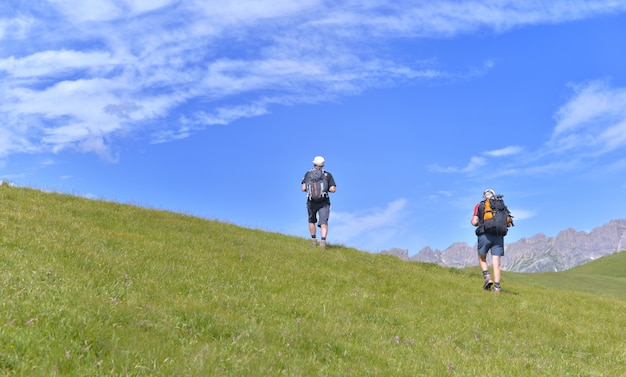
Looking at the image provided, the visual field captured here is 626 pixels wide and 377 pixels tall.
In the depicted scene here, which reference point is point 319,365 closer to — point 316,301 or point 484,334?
point 316,301

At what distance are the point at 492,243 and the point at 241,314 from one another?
11500 millimetres

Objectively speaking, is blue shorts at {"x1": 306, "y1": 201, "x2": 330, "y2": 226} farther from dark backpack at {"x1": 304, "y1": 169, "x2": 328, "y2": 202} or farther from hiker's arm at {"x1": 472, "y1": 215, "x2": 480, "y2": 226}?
hiker's arm at {"x1": 472, "y1": 215, "x2": 480, "y2": 226}

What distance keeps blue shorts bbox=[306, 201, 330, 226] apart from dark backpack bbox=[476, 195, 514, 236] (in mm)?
6194

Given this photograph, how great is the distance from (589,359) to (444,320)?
301 cm

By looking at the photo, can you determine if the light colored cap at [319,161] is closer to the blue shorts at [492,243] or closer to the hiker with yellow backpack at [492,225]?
the hiker with yellow backpack at [492,225]

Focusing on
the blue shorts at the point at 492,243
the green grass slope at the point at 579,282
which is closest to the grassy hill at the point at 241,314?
the blue shorts at the point at 492,243

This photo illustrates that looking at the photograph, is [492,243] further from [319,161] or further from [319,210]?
[319,161]

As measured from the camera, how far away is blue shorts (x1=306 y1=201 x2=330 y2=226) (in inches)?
781

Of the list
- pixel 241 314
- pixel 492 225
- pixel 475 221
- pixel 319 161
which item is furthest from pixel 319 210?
pixel 241 314

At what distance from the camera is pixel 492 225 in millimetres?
16625

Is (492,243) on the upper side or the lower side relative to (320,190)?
lower

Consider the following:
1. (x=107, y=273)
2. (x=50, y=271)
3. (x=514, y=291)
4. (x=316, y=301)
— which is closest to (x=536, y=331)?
(x=316, y=301)

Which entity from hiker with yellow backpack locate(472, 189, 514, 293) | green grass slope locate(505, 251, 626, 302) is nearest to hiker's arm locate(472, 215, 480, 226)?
hiker with yellow backpack locate(472, 189, 514, 293)

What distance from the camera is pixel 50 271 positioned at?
810 cm
